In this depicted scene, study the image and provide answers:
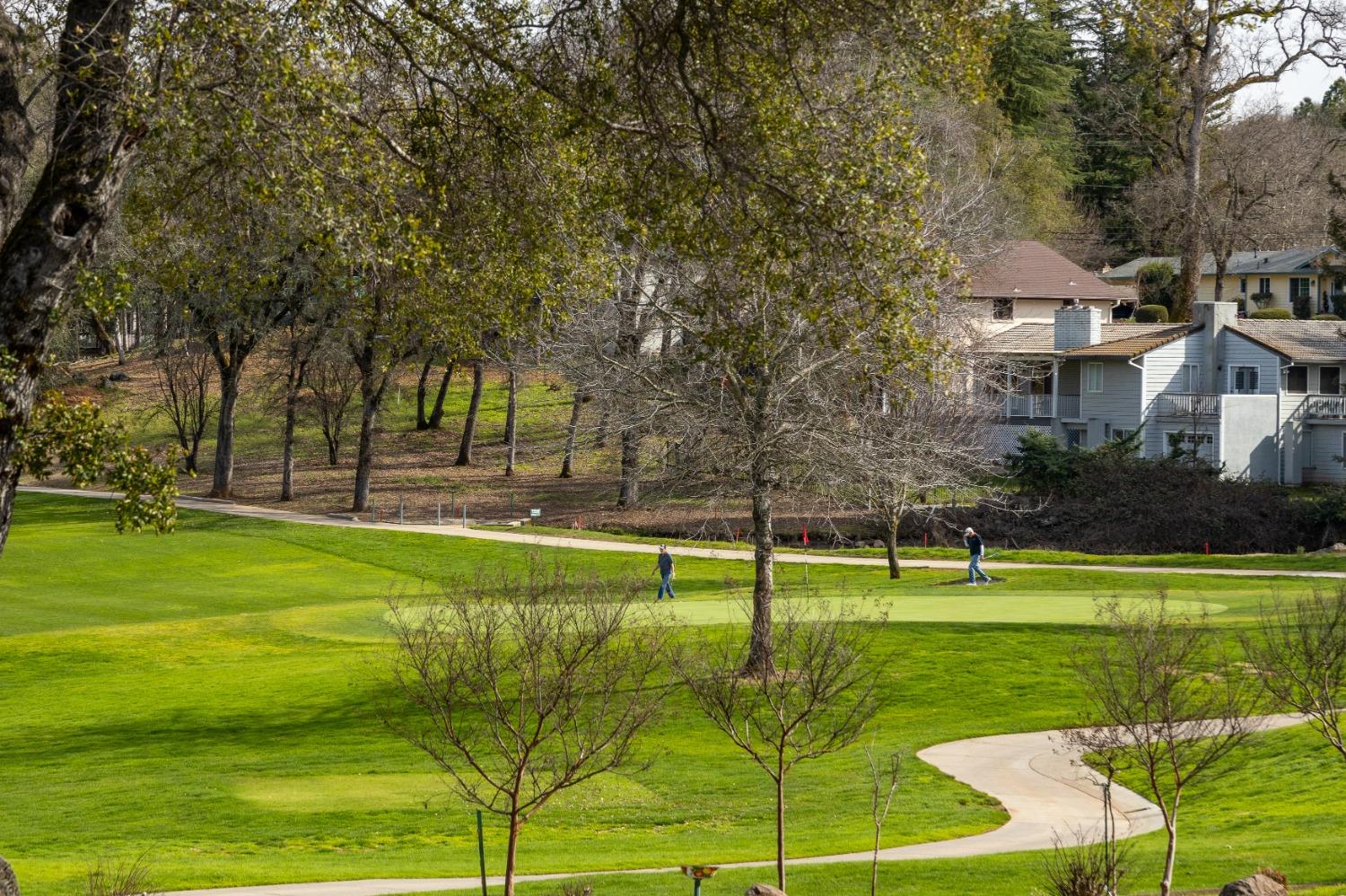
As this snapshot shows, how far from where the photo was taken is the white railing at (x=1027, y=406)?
195 feet

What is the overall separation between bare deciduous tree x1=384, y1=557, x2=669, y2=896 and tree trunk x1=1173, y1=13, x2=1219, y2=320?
36861mm

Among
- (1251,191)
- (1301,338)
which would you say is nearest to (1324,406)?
(1301,338)

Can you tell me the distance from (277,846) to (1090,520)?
3496 centimetres

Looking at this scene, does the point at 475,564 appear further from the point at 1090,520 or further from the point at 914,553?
the point at 1090,520

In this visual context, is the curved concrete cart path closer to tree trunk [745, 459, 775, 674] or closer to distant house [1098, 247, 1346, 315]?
tree trunk [745, 459, 775, 674]

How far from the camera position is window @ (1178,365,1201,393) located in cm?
5656

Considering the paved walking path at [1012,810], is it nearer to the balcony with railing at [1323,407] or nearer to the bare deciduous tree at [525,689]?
the bare deciduous tree at [525,689]

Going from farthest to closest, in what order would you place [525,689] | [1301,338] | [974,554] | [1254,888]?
[1301,338], [974,554], [525,689], [1254,888]

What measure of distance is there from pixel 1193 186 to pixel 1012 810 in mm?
49674

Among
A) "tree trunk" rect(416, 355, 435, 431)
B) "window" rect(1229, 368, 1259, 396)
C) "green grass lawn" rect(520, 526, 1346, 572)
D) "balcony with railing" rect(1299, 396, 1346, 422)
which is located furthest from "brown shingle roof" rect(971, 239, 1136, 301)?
"tree trunk" rect(416, 355, 435, 431)

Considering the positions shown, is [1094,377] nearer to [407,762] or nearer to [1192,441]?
[1192,441]

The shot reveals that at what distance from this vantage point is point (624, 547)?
45.1 metres

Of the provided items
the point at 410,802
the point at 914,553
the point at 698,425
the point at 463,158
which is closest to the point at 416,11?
the point at 463,158

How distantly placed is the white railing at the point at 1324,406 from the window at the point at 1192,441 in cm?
428
